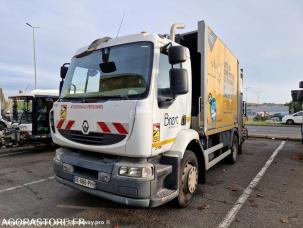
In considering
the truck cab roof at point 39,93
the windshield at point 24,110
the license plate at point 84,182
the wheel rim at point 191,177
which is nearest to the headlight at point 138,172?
the license plate at point 84,182

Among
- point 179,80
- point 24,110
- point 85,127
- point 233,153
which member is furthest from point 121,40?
point 24,110

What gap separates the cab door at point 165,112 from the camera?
379 cm

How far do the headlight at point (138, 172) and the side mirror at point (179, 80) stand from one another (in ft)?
3.73

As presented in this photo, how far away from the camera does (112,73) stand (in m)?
4.18

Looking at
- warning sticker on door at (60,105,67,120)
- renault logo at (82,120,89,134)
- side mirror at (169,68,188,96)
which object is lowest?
renault logo at (82,120,89,134)

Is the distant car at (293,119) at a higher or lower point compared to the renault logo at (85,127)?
lower

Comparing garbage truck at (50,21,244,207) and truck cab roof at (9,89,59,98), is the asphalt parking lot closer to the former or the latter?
garbage truck at (50,21,244,207)

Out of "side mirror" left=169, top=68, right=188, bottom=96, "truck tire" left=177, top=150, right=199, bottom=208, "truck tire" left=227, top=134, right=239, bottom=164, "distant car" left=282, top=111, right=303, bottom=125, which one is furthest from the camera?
"distant car" left=282, top=111, right=303, bottom=125

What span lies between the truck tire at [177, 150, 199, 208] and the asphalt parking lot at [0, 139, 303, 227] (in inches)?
7.0

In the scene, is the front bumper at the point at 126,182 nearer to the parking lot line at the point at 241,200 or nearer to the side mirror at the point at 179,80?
the parking lot line at the point at 241,200

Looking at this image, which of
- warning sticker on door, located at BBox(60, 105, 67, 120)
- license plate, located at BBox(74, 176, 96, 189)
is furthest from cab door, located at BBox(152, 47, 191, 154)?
warning sticker on door, located at BBox(60, 105, 67, 120)

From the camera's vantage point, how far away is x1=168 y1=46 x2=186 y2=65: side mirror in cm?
378

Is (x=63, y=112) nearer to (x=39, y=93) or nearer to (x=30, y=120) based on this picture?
(x=30, y=120)

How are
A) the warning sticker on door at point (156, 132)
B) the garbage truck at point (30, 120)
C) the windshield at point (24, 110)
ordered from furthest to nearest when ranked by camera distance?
the windshield at point (24, 110) → the garbage truck at point (30, 120) → the warning sticker on door at point (156, 132)
